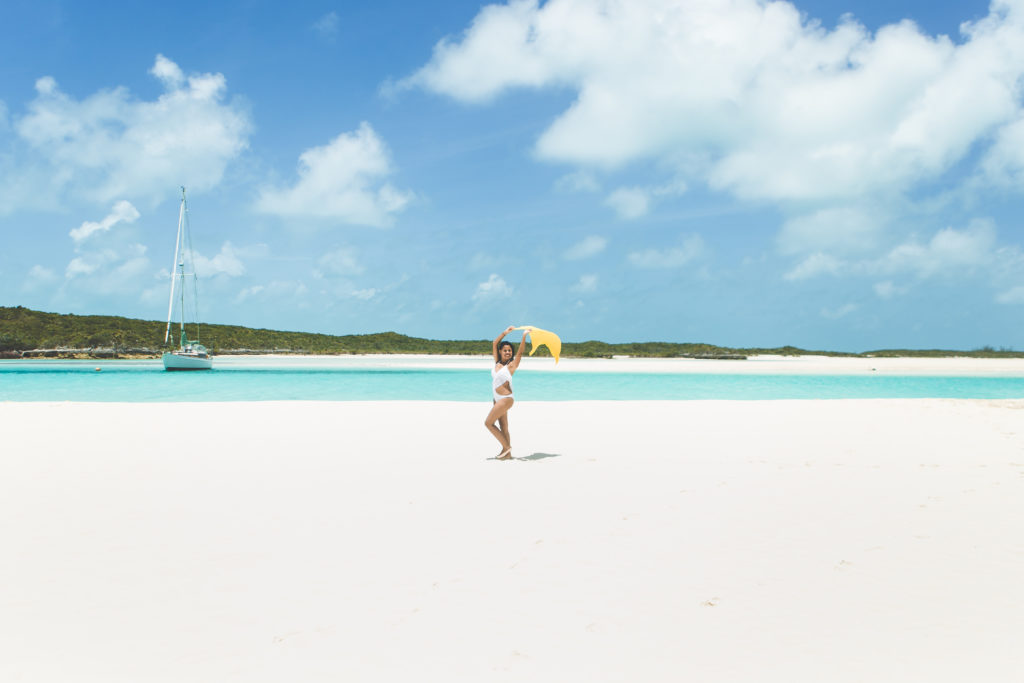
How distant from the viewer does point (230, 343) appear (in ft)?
351

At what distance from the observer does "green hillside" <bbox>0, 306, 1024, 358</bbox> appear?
88688 mm

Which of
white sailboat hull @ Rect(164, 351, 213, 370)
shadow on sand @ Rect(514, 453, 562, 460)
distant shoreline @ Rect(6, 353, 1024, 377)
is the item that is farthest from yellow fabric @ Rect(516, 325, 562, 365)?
white sailboat hull @ Rect(164, 351, 213, 370)

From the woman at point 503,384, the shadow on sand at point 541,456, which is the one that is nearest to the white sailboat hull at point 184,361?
the shadow on sand at point 541,456

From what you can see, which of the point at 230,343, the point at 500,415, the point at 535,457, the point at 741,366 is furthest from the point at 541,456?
the point at 230,343

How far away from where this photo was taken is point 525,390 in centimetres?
3222

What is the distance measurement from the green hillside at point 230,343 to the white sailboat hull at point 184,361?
37.5 metres

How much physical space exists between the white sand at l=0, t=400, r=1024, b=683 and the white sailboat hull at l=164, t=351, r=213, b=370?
4608cm

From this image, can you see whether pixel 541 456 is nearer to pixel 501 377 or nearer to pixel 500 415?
pixel 500 415

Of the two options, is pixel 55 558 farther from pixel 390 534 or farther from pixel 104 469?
pixel 104 469

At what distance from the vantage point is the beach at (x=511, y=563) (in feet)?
14.0

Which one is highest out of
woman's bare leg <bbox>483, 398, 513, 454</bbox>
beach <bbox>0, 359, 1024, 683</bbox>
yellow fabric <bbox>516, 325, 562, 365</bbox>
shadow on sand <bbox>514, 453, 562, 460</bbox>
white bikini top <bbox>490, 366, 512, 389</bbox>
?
yellow fabric <bbox>516, 325, 562, 365</bbox>

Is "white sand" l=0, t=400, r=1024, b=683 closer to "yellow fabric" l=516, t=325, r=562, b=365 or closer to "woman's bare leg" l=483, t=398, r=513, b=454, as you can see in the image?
"woman's bare leg" l=483, t=398, r=513, b=454

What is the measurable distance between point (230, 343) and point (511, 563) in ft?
365

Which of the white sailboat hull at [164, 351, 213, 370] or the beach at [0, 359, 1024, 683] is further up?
the white sailboat hull at [164, 351, 213, 370]
